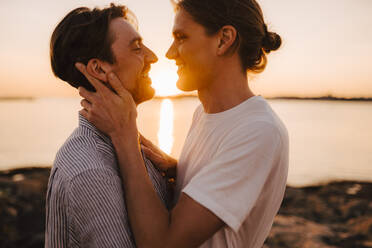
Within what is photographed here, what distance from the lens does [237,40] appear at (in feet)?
7.34

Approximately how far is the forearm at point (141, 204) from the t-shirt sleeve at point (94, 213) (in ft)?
0.31

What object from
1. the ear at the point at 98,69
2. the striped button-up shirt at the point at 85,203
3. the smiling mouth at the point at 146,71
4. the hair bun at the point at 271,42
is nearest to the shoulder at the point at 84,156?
the striped button-up shirt at the point at 85,203

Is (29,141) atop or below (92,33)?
below

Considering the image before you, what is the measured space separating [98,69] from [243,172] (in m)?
1.39

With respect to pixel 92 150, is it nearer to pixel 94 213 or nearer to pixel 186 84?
pixel 94 213

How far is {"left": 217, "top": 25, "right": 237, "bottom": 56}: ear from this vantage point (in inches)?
85.4

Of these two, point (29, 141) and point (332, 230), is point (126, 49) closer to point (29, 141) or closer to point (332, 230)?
point (332, 230)

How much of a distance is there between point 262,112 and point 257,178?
0.45 meters

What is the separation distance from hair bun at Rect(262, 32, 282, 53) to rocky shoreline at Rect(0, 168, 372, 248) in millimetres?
5070

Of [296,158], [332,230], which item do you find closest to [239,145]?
[332,230]

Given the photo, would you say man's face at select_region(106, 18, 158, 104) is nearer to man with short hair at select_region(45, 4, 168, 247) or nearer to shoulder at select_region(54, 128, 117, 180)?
man with short hair at select_region(45, 4, 168, 247)

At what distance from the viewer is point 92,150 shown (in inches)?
74.9

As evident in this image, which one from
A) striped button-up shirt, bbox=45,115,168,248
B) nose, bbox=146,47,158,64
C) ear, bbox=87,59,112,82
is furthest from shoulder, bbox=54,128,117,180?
nose, bbox=146,47,158,64

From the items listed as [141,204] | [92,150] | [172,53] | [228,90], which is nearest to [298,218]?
[228,90]
